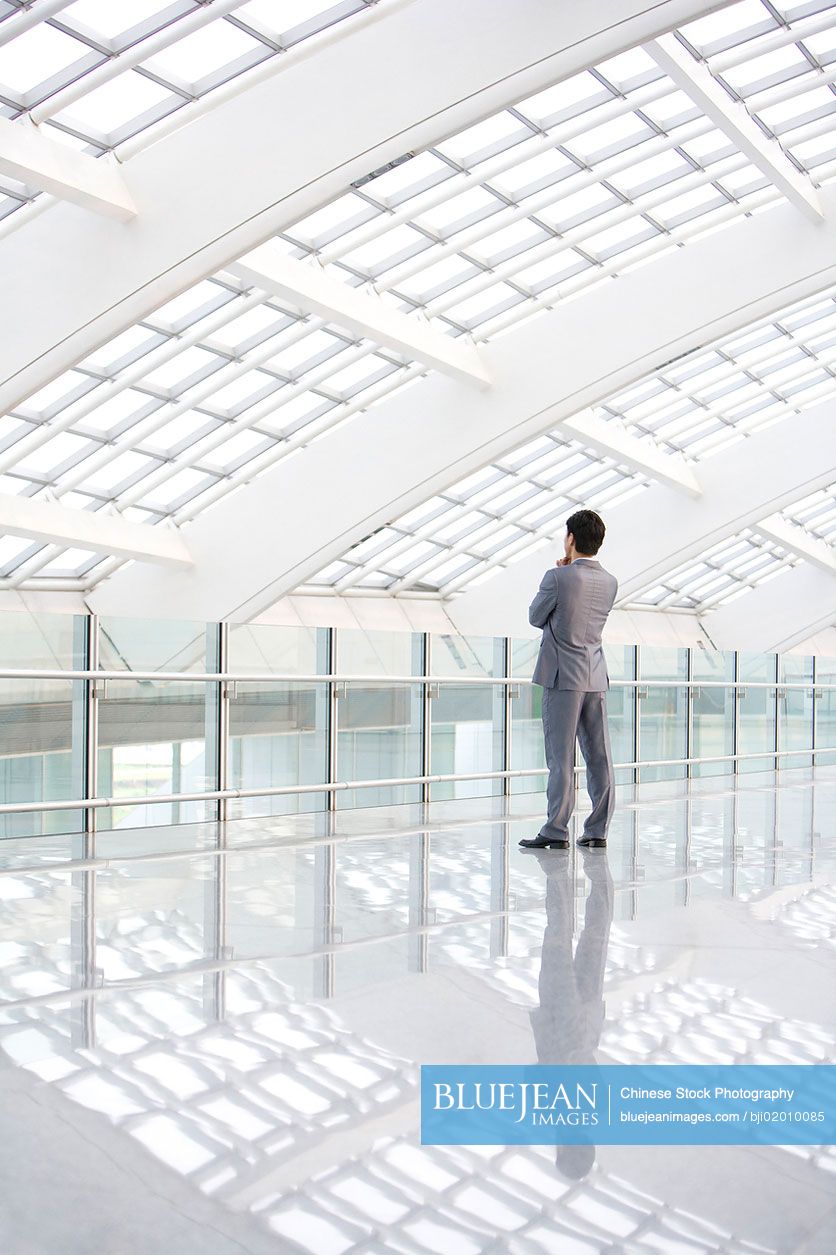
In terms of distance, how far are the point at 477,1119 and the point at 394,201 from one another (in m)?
16.9

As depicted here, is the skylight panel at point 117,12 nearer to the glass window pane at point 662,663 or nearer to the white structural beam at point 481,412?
the glass window pane at point 662,663

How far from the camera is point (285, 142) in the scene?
1426cm

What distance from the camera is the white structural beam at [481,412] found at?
65.4 ft

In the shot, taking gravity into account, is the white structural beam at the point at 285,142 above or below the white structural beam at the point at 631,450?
above

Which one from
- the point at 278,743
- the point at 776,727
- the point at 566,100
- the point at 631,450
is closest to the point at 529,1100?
the point at 278,743

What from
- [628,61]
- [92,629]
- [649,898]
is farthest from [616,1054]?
[628,61]

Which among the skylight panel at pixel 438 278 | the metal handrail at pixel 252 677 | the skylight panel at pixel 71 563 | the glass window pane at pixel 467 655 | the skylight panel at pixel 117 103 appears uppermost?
the skylight panel at pixel 117 103

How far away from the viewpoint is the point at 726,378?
27922 mm

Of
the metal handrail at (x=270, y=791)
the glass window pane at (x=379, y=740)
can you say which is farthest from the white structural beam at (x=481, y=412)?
the glass window pane at (x=379, y=740)

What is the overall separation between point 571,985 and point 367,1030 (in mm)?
764

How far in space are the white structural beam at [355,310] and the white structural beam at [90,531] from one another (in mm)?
7629

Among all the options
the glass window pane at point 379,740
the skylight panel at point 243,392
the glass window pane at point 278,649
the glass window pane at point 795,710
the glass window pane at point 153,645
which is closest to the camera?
the glass window pane at point 153,645

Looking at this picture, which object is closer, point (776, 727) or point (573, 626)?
point (573, 626)

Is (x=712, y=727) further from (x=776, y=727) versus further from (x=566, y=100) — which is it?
(x=566, y=100)
